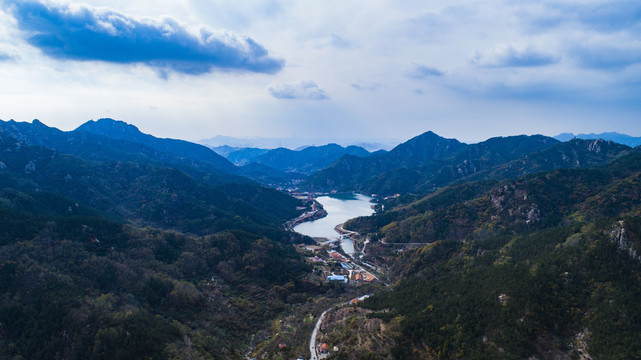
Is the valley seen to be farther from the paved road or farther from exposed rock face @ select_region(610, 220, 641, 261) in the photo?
the paved road

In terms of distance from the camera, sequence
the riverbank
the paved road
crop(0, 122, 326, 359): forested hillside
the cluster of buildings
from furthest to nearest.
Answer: the riverbank
the cluster of buildings
the paved road
crop(0, 122, 326, 359): forested hillside

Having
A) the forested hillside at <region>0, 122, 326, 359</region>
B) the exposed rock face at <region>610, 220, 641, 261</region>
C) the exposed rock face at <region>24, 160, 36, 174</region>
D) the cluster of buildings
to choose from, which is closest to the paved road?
the forested hillside at <region>0, 122, 326, 359</region>

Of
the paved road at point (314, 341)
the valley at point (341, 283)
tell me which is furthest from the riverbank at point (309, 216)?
the paved road at point (314, 341)

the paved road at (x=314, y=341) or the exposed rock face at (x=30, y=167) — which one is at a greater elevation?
the exposed rock face at (x=30, y=167)

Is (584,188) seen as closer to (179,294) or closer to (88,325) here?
(179,294)

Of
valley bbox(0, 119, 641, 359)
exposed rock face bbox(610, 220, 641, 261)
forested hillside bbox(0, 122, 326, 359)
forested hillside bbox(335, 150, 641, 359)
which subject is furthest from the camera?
exposed rock face bbox(610, 220, 641, 261)

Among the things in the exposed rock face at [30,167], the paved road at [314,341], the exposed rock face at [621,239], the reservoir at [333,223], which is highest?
the exposed rock face at [30,167]

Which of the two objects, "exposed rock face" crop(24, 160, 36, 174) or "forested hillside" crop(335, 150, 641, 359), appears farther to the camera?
"exposed rock face" crop(24, 160, 36, 174)

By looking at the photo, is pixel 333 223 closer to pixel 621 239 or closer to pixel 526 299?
pixel 526 299

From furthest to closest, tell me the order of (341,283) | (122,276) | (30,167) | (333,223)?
(333,223) < (30,167) < (341,283) < (122,276)

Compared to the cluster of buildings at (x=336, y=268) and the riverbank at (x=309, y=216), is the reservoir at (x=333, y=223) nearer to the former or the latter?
the riverbank at (x=309, y=216)

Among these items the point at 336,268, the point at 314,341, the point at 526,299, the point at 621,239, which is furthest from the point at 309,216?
the point at 621,239
